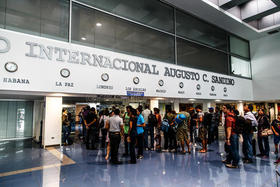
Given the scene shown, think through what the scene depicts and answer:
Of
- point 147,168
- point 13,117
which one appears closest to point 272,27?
point 147,168

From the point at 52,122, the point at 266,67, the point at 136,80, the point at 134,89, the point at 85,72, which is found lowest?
the point at 52,122

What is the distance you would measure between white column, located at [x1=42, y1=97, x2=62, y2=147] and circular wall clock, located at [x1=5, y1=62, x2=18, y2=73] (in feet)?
5.83

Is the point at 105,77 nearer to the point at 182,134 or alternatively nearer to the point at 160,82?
the point at 160,82

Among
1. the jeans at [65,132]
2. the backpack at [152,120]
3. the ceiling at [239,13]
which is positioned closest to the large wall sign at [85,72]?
the backpack at [152,120]

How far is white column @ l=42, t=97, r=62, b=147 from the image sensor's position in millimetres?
6730

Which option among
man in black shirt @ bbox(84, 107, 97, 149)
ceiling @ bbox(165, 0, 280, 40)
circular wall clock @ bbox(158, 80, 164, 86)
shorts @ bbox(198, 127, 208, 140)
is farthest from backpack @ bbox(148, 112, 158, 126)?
ceiling @ bbox(165, 0, 280, 40)

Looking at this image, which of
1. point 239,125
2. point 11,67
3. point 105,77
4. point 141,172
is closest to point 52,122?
point 11,67

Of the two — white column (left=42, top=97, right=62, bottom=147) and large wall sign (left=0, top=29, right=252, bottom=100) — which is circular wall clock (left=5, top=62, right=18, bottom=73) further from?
white column (left=42, top=97, right=62, bottom=147)

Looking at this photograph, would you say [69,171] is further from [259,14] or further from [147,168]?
[259,14]

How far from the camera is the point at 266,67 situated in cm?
1292

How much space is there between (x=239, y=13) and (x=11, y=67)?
12.4 metres

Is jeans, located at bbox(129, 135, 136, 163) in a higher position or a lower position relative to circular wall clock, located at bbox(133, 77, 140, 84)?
lower

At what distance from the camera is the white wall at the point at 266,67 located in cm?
1245

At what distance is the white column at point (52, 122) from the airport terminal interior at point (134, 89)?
37 mm
